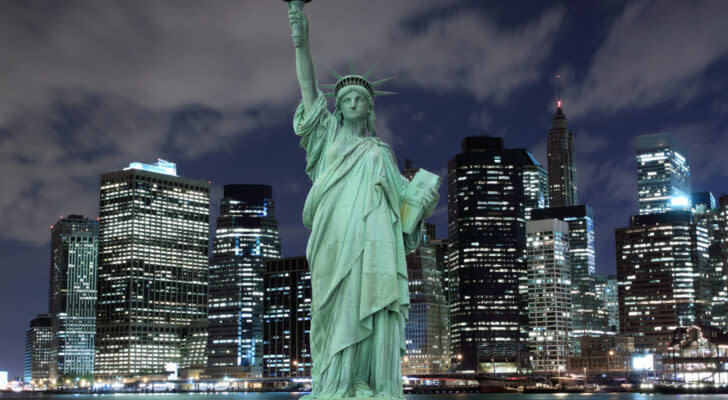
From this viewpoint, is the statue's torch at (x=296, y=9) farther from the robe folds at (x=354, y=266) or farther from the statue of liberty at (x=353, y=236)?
the robe folds at (x=354, y=266)

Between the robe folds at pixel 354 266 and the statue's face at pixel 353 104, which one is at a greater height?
the statue's face at pixel 353 104

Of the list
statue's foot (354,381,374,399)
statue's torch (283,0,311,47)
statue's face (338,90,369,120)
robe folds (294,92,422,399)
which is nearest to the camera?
statue's foot (354,381,374,399)

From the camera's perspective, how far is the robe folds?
15.2 m

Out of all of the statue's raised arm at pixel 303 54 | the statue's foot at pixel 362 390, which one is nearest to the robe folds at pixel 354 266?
the statue's foot at pixel 362 390

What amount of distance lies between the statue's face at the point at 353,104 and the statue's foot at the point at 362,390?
486 centimetres

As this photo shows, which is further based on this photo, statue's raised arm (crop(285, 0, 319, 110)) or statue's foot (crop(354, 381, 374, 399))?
statue's raised arm (crop(285, 0, 319, 110))

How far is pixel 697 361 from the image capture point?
167375mm

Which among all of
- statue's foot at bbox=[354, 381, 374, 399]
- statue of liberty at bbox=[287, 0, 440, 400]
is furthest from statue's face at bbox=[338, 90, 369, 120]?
statue's foot at bbox=[354, 381, 374, 399]

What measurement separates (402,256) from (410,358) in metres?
186

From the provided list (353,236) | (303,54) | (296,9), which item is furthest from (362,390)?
(296,9)

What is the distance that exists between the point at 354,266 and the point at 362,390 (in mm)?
2113

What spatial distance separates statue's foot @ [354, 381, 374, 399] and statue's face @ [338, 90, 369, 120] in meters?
4.86

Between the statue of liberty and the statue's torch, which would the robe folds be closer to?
the statue of liberty

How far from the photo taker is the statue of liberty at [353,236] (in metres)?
15.2
